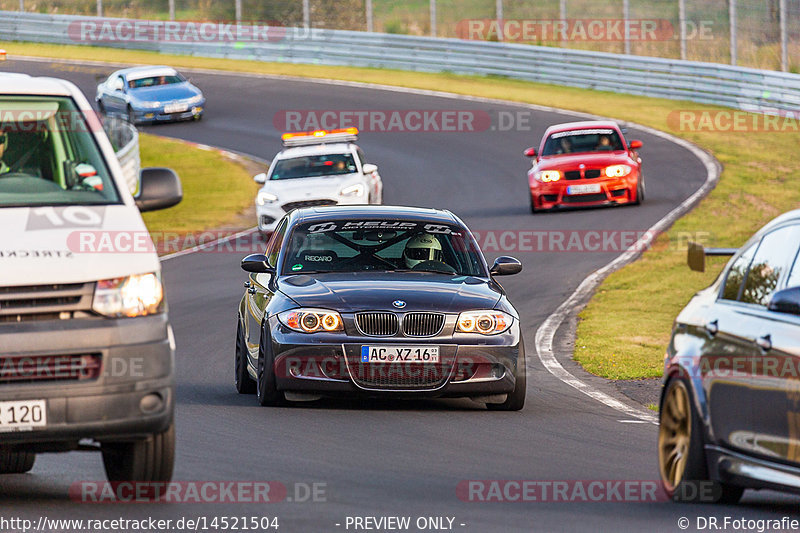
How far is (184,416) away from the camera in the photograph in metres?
11.4

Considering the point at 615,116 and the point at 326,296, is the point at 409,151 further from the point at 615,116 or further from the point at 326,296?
the point at 326,296

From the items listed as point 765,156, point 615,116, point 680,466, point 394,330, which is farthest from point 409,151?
point 680,466

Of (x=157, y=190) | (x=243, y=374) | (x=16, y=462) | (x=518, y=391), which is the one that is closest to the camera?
(x=157, y=190)

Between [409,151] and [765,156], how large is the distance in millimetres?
9075

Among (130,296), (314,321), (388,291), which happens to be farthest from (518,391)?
(130,296)

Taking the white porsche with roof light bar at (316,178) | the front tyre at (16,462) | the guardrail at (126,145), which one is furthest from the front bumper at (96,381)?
the guardrail at (126,145)

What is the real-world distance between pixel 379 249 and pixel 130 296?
17.8 ft

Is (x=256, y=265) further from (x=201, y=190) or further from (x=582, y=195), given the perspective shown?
(x=201, y=190)

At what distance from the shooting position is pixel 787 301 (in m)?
6.81

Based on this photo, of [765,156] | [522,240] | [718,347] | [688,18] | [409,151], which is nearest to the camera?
[718,347]

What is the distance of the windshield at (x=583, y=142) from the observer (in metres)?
29.0

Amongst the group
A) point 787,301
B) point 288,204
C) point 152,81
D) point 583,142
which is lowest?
point 152,81

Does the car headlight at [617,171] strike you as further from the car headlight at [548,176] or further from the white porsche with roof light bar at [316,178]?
the white porsche with roof light bar at [316,178]

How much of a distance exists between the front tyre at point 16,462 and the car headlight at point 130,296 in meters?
1.92
